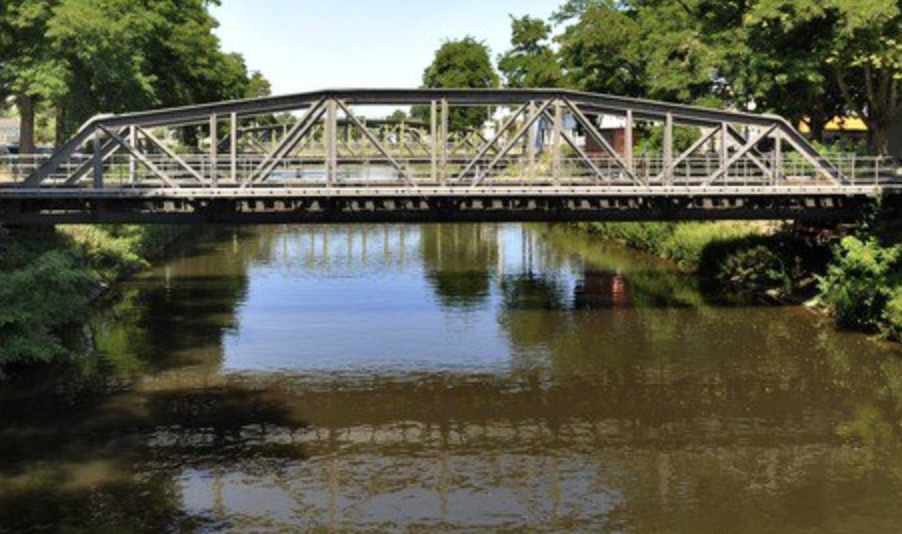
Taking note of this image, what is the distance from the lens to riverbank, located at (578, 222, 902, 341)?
116ft

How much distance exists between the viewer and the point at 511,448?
2372cm

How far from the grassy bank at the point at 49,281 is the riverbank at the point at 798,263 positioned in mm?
28284

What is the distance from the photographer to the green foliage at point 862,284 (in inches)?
1378

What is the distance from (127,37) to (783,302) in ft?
118

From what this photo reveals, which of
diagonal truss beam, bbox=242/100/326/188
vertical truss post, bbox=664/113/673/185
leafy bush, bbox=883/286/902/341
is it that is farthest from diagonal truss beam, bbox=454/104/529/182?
leafy bush, bbox=883/286/902/341

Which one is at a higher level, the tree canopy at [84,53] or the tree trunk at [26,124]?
the tree canopy at [84,53]

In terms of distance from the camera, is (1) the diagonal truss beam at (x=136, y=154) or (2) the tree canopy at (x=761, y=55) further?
(2) the tree canopy at (x=761, y=55)

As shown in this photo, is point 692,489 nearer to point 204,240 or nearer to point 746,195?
Result: point 746,195

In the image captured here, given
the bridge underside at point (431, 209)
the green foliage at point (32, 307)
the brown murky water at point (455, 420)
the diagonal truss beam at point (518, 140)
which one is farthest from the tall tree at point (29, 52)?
the diagonal truss beam at point (518, 140)

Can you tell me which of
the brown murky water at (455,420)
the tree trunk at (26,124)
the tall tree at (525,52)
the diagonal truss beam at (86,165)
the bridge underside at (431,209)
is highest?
the tall tree at (525,52)

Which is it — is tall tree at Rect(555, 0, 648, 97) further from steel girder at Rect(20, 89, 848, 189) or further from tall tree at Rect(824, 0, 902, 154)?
steel girder at Rect(20, 89, 848, 189)

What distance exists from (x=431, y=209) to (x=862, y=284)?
1684cm

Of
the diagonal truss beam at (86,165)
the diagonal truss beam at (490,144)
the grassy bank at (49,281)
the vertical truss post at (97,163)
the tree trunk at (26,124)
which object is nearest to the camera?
the grassy bank at (49,281)

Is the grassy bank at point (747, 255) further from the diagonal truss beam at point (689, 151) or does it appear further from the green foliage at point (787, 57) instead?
the diagonal truss beam at point (689, 151)
